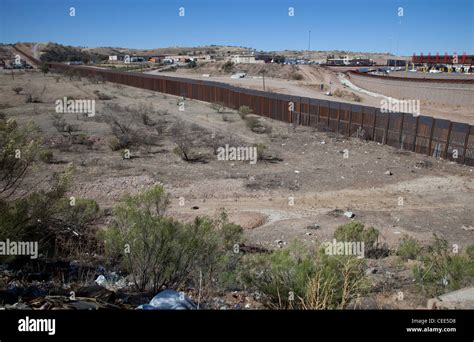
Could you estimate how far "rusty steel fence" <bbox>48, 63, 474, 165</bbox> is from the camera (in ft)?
70.0

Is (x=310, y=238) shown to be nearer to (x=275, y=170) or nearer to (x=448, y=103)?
(x=275, y=170)

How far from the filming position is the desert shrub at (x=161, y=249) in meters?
6.78

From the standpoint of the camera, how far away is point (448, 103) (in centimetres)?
4441

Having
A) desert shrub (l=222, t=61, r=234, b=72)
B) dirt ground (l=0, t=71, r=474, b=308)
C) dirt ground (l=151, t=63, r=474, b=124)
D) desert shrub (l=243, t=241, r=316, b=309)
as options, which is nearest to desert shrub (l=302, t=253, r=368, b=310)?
desert shrub (l=243, t=241, r=316, b=309)

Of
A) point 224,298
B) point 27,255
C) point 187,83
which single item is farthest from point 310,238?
point 187,83

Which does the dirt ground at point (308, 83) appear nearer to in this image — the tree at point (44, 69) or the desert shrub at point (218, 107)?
the desert shrub at point (218, 107)

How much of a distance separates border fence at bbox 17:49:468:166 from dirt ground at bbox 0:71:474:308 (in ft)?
2.62

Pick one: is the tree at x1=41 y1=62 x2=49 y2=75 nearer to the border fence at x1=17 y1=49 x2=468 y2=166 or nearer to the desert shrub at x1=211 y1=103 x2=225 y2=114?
the border fence at x1=17 y1=49 x2=468 y2=166

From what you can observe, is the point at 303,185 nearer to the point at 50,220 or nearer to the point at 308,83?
the point at 50,220

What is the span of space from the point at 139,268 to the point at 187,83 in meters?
43.0

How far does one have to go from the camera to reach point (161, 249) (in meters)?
6.84

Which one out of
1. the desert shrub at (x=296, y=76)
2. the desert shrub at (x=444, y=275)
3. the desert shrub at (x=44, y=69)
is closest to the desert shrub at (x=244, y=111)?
the desert shrub at (x=444, y=275)

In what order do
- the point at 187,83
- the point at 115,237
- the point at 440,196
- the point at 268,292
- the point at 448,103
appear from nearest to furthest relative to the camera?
1. the point at 268,292
2. the point at 115,237
3. the point at 440,196
4. the point at 448,103
5. the point at 187,83
